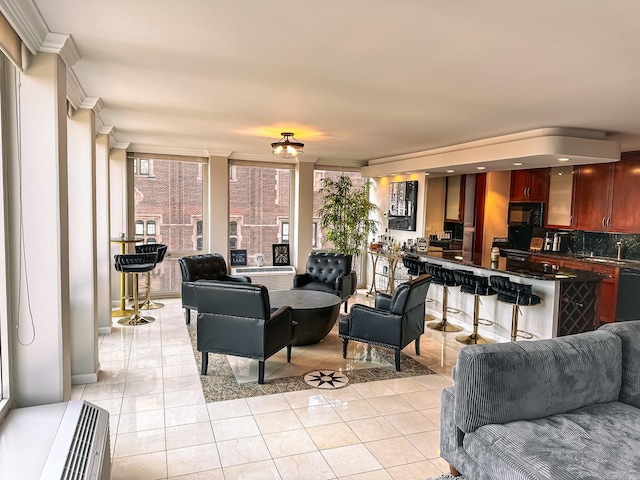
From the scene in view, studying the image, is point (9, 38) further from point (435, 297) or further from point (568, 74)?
point (435, 297)

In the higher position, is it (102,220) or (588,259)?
(102,220)

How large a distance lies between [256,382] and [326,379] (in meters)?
0.67

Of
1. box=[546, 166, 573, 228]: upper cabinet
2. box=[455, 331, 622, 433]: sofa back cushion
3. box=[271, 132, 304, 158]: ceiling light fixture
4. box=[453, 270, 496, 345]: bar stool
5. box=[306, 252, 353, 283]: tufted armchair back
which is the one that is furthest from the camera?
box=[546, 166, 573, 228]: upper cabinet

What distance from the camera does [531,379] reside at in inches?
99.2

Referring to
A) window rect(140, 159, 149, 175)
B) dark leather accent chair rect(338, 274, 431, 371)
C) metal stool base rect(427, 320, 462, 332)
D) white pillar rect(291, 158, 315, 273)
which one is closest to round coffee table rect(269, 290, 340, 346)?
dark leather accent chair rect(338, 274, 431, 371)

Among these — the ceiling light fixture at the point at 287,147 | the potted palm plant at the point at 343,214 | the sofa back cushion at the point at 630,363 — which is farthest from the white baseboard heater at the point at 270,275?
the sofa back cushion at the point at 630,363

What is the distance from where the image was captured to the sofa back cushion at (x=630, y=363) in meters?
2.81

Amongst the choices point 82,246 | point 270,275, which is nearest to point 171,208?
point 270,275

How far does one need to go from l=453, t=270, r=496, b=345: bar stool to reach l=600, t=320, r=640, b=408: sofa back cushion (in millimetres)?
2365

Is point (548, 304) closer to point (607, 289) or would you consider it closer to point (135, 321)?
point (607, 289)

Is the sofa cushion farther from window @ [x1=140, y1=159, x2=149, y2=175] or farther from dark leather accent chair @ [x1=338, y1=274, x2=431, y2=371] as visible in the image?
window @ [x1=140, y1=159, x2=149, y2=175]

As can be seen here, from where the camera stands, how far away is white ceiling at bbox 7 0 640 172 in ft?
6.73

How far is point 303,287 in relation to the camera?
21.5 feet

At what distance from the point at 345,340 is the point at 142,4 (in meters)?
3.68
